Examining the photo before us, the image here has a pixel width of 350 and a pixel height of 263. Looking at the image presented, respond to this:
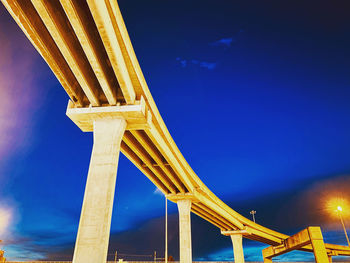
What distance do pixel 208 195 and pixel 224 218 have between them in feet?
40.1

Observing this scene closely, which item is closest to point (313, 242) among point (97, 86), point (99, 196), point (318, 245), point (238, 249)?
point (318, 245)

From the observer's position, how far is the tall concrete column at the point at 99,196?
38.2ft

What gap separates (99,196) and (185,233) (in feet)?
70.1

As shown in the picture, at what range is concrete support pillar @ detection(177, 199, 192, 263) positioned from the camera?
98.8 feet

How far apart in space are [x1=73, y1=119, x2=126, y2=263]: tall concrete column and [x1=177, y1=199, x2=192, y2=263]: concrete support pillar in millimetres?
20781

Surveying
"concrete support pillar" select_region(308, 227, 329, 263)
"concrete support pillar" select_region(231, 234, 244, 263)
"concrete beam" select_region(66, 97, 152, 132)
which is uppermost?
"concrete beam" select_region(66, 97, 152, 132)

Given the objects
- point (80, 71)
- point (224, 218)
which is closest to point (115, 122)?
point (80, 71)

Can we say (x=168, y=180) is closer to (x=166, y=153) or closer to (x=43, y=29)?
(x=166, y=153)

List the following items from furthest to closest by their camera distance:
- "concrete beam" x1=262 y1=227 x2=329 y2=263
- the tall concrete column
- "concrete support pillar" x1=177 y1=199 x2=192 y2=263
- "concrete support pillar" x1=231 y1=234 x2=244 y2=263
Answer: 1. "concrete support pillar" x1=231 y1=234 x2=244 y2=263
2. "concrete support pillar" x1=177 y1=199 x2=192 y2=263
3. "concrete beam" x1=262 y1=227 x2=329 y2=263
4. the tall concrete column

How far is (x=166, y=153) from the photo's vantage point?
2253 centimetres

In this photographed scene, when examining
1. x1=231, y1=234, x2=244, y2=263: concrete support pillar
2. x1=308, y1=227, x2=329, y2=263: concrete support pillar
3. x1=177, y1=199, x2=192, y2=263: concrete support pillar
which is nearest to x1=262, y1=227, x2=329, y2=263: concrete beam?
x1=308, y1=227, x2=329, y2=263: concrete support pillar

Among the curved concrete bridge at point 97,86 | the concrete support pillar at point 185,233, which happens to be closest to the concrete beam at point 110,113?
the curved concrete bridge at point 97,86

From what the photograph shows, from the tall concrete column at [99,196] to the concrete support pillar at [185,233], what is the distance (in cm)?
2078

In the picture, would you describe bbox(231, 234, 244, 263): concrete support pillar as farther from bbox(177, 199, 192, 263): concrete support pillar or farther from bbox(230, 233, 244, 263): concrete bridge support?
bbox(177, 199, 192, 263): concrete support pillar
